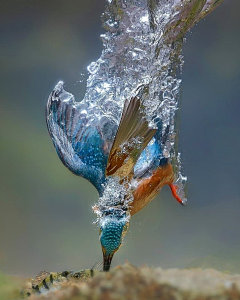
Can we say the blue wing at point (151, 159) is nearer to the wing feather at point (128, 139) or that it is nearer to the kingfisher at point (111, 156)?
the kingfisher at point (111, 156)

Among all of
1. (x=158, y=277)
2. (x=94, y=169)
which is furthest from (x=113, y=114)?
(x=158, y=277)

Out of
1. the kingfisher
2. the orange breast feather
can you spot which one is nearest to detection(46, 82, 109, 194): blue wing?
the kingfisher

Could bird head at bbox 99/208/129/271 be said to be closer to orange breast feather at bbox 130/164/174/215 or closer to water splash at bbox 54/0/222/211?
orange breast feather at bbox 130/164/174/215

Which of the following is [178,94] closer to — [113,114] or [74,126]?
[113,114]

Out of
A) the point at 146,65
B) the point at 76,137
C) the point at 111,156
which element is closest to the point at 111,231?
the point at 111,156

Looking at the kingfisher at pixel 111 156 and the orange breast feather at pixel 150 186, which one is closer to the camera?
the kingfisher at pixel 111 156

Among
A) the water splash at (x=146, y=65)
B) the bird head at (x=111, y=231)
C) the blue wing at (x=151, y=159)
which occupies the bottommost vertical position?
the bird head at (x=111, y=231)

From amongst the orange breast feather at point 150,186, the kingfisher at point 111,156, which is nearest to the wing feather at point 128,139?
the kingfisher at point 111,156
